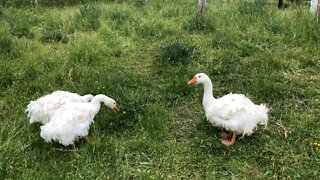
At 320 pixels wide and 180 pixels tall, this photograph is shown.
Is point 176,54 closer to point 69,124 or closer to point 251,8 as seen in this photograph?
point 69,124

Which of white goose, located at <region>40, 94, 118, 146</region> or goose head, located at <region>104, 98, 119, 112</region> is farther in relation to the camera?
goose head, located at <region>104, 98, 119, 112</region>

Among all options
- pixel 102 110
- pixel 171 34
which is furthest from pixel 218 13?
pixel 102 110

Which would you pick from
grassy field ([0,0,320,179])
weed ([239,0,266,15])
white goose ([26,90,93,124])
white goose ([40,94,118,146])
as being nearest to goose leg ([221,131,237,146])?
grassy field ([0,0,320,179])

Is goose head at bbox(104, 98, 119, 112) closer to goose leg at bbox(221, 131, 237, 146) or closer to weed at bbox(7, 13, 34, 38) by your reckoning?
goose leg at bbox(221, 131, 237, 146)

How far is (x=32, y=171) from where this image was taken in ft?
13.7

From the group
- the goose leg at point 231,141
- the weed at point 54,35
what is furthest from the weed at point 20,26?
the goose leg at point 231,141

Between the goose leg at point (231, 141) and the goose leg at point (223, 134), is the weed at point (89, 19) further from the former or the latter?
the goose leg at point (231, 141)

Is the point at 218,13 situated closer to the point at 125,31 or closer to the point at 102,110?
the point at 125,31

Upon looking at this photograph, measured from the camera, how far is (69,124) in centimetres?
461

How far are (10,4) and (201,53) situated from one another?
6.92 metres

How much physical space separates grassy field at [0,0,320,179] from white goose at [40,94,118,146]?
0.17 m

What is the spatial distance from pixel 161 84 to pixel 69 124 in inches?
87.8

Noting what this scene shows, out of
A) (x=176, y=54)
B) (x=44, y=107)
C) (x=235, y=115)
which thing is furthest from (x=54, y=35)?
(x=235, y=115)

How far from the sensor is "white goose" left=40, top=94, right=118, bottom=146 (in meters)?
4.57
